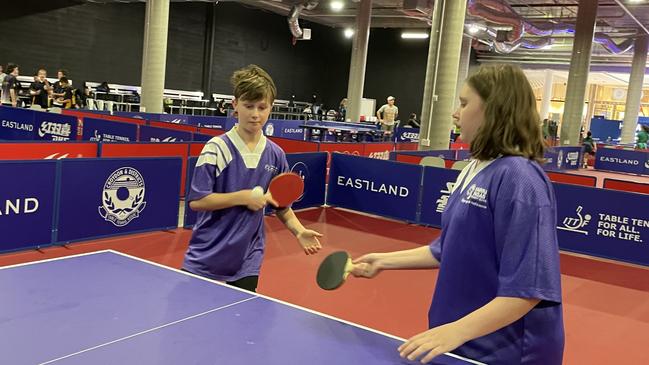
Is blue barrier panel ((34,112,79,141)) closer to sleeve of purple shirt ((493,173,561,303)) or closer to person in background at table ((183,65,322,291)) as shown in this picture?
person in background at table ((183,65,322,291))

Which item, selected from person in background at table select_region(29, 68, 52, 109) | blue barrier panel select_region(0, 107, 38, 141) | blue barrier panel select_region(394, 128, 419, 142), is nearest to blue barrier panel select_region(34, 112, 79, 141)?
blue barrier panel select_region(0, 107, 38, 141)

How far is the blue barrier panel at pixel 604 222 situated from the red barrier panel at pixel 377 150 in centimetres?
518

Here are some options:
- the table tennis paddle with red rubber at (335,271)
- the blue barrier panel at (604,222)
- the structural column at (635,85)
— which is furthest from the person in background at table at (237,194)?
the structural column at (635,85)

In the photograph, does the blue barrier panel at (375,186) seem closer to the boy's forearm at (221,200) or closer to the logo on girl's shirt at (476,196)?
the boy's forearm at (221,200)

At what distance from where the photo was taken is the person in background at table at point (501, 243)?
1515 mm

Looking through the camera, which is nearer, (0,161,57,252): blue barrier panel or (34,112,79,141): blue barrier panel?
(0,161,57,252): blue barrier panel

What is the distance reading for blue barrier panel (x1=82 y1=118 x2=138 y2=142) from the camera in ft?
34.6

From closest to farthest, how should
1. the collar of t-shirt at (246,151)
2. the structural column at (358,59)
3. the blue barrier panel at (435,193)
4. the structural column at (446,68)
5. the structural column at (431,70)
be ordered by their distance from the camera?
1. the collar of t-shirt at (246,151)
2. the blue barrier panel at (435,193)
3. the structural column at (446,68)
4. the structural column at (431,70)
5. the structural column at (358,59)

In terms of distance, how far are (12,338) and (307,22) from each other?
99.7 ft

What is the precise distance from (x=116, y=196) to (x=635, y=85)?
2555cm

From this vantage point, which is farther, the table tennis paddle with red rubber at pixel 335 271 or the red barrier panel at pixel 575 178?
the red barrier panel at pixel 575 178

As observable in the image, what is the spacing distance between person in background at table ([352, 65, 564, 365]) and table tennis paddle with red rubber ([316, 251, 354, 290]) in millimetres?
402

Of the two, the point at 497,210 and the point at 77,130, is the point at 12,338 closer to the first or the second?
the point at 497,210

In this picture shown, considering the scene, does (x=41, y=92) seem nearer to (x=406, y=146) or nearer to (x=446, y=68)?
(x=406, y=146)
